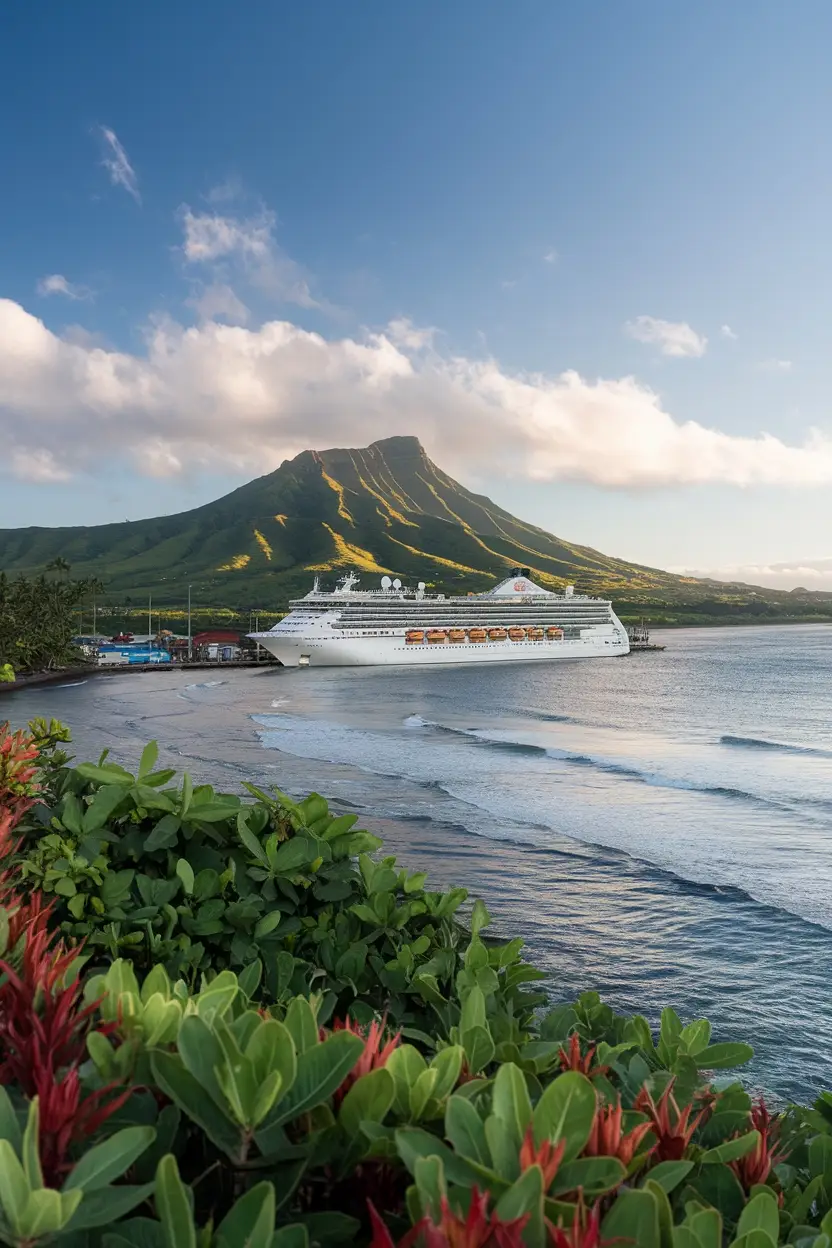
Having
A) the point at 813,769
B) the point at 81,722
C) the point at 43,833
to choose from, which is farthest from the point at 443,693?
the point at 43,833

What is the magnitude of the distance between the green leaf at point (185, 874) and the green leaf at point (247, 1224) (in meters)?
2.49

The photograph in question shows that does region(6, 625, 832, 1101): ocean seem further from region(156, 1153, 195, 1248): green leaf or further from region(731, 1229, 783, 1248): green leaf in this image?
region(156, 1153, 195, 1248): green leaf

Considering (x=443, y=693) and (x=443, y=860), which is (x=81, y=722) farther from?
(x=443, y=860)

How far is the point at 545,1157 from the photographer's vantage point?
1320mm

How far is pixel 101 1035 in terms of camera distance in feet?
5.40

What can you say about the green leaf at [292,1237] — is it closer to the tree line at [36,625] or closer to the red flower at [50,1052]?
the red flower at [50,1052]

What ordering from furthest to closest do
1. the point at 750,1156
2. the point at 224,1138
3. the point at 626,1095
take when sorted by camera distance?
the point at 626,1095 → the point at 750,1156 → the point at 224,1138

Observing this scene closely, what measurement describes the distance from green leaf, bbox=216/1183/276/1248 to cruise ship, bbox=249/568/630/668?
90399 mm

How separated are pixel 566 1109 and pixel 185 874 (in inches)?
100

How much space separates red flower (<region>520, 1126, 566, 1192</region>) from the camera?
128 cm

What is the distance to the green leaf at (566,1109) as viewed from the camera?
4.66 feet

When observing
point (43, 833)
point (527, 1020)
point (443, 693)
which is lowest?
point (443, 693)

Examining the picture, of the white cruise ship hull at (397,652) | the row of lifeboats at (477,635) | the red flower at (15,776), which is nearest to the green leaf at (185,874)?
the red flower at (15,776)

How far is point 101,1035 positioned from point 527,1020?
2.35 meters
